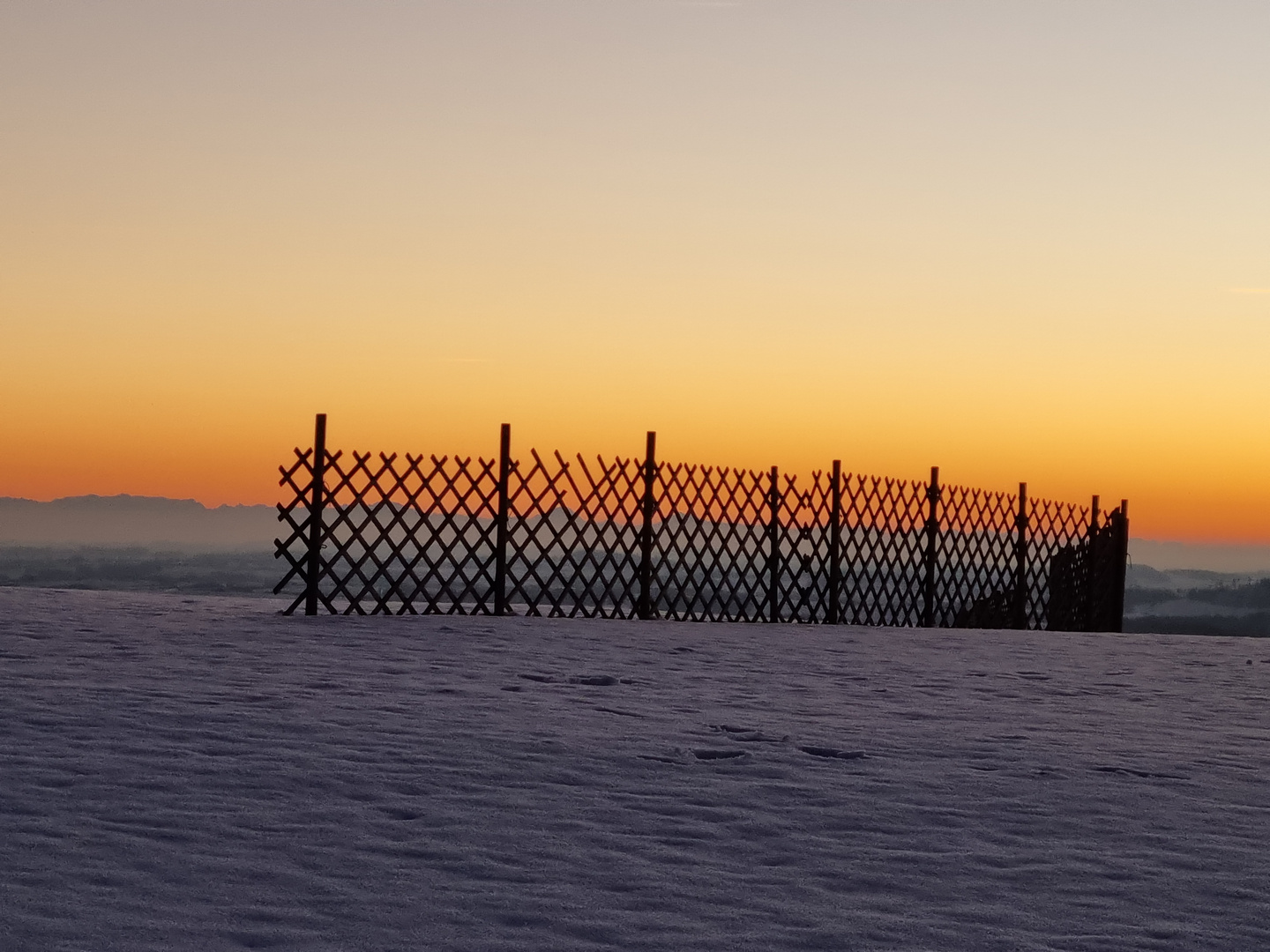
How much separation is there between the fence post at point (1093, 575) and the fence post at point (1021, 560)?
1429 millimetres

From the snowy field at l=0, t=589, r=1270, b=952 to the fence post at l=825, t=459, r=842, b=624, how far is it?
17.4ft

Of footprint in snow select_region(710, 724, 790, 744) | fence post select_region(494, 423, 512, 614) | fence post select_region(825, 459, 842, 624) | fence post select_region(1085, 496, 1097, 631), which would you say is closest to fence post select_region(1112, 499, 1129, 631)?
fence post select_region(1085, 496, 1097, 631)

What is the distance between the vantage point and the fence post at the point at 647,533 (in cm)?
1070

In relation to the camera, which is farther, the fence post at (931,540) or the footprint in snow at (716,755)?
the fence post at (931,540)

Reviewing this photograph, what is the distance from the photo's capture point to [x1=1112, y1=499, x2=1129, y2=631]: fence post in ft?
49.1

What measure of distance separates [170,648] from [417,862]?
4.51 meters

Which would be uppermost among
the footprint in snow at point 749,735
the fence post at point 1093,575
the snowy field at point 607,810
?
the fence post at point 1093,575

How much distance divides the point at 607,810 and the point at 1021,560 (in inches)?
436

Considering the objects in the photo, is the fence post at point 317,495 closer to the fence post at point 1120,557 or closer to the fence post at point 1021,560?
the fence post at point 1021,560

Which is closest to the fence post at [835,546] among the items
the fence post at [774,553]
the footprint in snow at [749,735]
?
the fence post at [774,553]

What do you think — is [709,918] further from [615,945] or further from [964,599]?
[964,599]

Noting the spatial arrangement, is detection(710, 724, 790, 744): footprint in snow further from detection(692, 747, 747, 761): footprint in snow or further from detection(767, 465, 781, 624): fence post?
detection(767, 465, 781, 624): fence post

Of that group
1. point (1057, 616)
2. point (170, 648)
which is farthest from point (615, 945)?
point (1057, 616)

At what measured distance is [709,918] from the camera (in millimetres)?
2561
